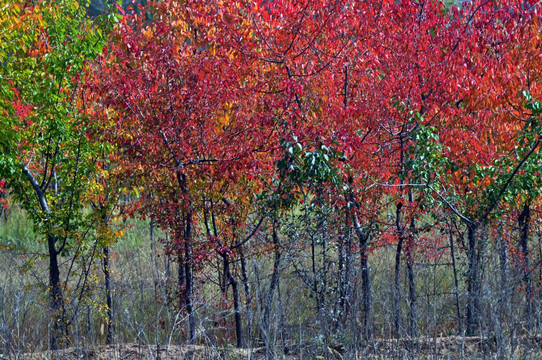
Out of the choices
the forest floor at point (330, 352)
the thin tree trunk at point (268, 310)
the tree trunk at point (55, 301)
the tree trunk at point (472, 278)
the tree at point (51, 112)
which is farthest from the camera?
the tree trunk at point (55, 301)

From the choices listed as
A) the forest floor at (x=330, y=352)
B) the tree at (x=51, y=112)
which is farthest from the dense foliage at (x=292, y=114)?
the forest floor at (x=330, y=352)

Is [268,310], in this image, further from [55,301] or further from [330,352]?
[55,301]

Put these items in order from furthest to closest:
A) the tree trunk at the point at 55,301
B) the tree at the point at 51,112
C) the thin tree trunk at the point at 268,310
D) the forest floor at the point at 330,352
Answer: the tree trunk at the point at 55,301 → the tree at the point at 51,112 → the forest floor at the point at 330,352 → the thin tree trunk at the point at 268,310

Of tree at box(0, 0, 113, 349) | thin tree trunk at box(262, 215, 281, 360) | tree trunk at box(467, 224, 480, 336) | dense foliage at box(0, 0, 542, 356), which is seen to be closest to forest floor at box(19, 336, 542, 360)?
thin tree trunk at box(262, 215, 281, 360)

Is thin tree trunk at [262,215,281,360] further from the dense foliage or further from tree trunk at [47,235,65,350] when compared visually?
tree trunk at [47,235,65,350]

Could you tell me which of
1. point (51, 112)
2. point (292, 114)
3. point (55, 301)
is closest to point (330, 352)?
point (292, 114)

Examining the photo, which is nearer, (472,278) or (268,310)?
(268,310)

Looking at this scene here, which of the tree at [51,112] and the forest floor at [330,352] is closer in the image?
the forest floor at [330,352]

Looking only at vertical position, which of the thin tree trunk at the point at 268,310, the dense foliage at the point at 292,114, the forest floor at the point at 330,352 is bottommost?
the forest floor at the point at 330,352

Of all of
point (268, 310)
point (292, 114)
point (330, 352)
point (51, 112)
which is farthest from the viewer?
point (51, 112)

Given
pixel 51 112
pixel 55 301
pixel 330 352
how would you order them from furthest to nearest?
1. pixel 55 301
2. pixel 51 112
3. pixel 330 352

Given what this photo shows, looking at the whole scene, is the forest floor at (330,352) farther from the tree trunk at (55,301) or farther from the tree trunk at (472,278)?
the tree trunk at (55,301)

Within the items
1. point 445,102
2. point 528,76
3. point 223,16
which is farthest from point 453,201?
point 223,16

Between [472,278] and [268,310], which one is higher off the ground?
[472,278]
